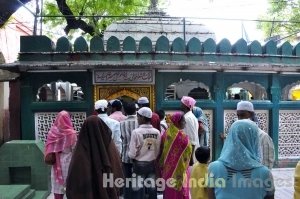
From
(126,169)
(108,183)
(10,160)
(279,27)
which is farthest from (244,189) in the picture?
(279,27)

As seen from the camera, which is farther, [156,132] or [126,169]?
[126,169]

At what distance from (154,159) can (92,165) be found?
5.41 ft

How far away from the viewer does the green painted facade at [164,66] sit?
792 centimetres

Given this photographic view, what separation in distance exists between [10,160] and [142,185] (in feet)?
8.86

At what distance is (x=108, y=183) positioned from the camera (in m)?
3.60

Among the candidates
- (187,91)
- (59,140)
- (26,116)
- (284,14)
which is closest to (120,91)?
(26,116)

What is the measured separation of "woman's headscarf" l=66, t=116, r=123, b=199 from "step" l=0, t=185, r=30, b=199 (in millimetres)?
2219

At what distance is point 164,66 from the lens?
802cm

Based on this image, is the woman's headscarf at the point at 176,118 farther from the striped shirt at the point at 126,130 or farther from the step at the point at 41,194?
the step at the point at 41,194

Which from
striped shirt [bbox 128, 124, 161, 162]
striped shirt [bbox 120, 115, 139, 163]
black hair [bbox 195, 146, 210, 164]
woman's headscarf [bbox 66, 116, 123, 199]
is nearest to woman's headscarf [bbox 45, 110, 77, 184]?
striped shirt [bbox 128, 124, 161, 162]

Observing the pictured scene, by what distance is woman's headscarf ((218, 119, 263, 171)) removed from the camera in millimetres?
2719

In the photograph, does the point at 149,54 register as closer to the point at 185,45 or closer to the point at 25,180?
the point at 185,45

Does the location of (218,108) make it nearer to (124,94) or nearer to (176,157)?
(124,94)

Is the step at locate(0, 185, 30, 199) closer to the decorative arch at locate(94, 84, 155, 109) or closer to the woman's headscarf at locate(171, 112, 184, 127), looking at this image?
the woman's headscarf at locate(171, 112, 184, 127)
